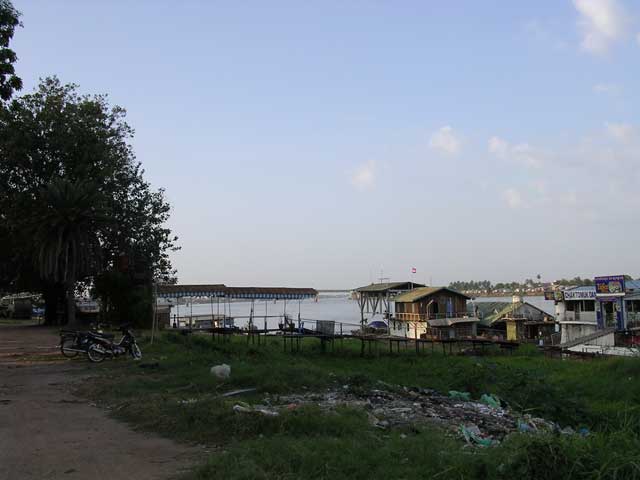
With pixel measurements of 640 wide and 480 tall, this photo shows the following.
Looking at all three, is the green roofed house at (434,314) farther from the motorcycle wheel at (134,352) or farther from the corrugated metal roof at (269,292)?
the motorcycle wheel at (134,352)

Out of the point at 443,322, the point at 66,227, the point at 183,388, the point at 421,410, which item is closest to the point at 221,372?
the point at 183,388

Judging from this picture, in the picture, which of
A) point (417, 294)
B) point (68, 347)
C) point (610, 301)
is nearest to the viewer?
point (68, 347)

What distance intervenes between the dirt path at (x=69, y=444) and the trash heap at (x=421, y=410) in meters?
1.59

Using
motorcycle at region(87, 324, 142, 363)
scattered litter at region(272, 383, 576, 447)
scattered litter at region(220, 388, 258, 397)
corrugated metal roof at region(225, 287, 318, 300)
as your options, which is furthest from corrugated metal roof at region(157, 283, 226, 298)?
scattered litter at region(220, 388, 258, 397)

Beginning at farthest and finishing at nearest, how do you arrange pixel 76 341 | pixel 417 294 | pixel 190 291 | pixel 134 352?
pixel 417 294, pixel 190 291, pixel 76 341, pixel 134 352

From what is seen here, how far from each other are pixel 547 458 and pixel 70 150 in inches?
1298

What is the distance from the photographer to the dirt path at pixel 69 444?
6012 millimetres

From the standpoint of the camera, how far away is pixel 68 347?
695 inches

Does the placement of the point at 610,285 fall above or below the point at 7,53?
below

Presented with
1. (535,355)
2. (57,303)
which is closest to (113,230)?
(57,303)

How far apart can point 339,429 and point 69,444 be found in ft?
11.5

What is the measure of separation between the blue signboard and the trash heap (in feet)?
97.4

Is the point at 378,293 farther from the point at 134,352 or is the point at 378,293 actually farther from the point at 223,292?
the point at 134,352

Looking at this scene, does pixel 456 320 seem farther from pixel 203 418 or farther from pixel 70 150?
pixel 203 418
